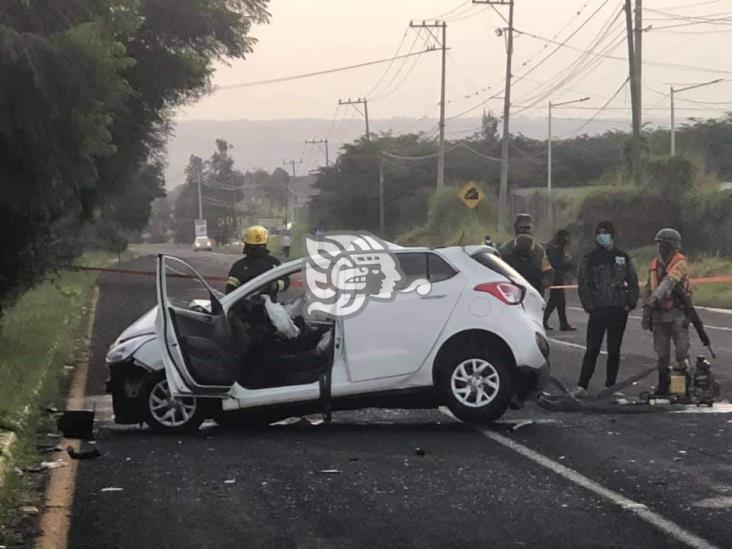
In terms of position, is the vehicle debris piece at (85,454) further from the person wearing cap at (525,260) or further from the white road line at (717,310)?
the white road line at (717,310)

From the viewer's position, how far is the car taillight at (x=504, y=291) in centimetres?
1008

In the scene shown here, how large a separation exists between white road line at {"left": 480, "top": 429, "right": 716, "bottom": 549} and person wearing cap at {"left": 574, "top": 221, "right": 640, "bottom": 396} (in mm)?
2746

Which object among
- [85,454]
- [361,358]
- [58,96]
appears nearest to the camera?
[85,454]

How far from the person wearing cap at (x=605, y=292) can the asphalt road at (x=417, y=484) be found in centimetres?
140

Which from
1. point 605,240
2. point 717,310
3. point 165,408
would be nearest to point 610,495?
point 165,408

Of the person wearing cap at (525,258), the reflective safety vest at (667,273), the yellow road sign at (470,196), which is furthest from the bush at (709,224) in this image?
the reflective safety vest at (667,273)

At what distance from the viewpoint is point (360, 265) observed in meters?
10.1

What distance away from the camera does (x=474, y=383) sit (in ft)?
32.8

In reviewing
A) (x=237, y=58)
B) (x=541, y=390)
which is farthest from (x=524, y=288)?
(x=237, y=58)

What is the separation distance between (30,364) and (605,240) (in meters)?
6.78

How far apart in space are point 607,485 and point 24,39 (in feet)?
18.0

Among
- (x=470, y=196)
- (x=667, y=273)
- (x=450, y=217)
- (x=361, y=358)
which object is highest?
(x=450, y=217)

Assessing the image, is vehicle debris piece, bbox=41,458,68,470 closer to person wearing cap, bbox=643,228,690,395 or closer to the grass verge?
the grass verge

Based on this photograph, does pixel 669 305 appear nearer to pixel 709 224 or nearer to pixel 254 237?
pixel 254 237
